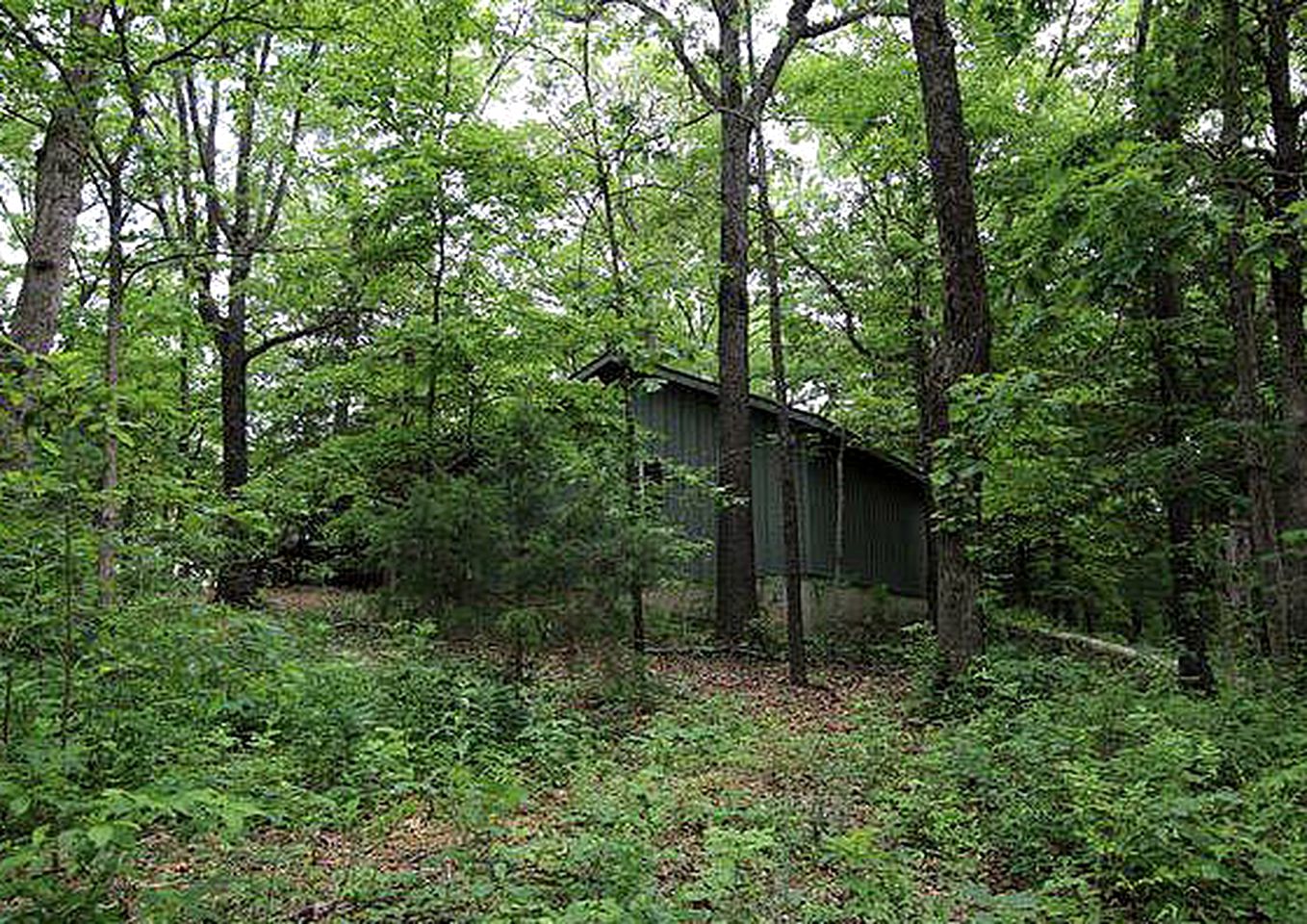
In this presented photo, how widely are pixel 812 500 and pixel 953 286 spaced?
1186cm

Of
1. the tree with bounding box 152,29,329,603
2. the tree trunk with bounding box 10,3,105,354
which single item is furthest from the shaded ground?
the tree with bounding box 152,29,329,603

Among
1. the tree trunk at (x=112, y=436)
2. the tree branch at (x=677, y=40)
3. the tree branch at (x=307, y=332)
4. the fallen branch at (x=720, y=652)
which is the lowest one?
the fallen branch at (x=720, y=652)

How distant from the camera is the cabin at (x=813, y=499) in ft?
58.9

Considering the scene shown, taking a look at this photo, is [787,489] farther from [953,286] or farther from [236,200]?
[236,200]

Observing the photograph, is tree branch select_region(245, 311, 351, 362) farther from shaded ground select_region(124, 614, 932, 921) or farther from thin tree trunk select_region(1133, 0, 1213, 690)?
thin tree trunk select_region(1133, 0, 1213, 690)

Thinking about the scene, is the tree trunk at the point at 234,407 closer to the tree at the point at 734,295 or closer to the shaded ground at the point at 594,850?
the tree at the point at 734,295

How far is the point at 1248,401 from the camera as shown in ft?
29.2

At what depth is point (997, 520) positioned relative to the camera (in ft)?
45.3

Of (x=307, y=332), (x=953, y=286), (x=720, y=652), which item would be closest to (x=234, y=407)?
(x=307, y=332)

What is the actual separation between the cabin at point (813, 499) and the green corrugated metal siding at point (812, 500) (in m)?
0.02

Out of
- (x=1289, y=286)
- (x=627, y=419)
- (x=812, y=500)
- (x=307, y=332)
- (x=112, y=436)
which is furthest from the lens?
(x=812, y=500)

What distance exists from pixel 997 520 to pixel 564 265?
8.20 m

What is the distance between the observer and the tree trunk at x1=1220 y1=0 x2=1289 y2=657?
7.69 metres

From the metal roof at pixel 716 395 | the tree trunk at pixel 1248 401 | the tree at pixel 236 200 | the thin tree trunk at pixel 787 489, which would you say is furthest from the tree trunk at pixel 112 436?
the metal roof at pixel 716 395
